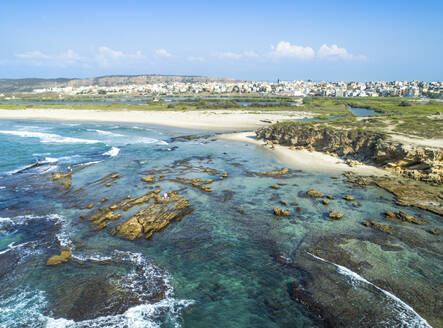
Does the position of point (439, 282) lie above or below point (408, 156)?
below

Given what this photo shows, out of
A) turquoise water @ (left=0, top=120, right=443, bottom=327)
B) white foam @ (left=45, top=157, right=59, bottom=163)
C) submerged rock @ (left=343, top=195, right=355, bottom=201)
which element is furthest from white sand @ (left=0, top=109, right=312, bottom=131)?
submerged rock @ (left=343, top=195, right=355, bottom=201)

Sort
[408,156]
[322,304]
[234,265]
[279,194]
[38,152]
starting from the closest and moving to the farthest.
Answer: [322,304], [234,265], [279,194], [408,156], [38,152]

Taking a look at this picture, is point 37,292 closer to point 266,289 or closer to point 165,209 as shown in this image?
point 165,209

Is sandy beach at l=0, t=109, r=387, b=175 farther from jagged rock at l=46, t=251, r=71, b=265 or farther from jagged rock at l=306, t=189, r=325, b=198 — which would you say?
jagged rock at l=46, t=251, r=71, b=265

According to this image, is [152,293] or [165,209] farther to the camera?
[165,209]

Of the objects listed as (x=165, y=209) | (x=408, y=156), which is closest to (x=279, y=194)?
(x=165, y=209)

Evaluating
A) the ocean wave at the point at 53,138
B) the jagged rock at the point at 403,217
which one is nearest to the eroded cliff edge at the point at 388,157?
the jagged rock at the point at 403,217

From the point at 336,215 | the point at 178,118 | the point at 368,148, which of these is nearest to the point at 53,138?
the point at 178,118
